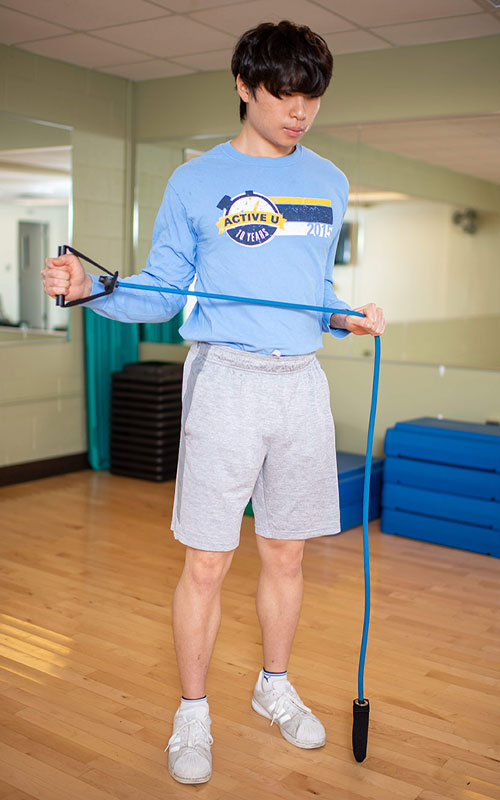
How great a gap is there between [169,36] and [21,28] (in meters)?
0.75

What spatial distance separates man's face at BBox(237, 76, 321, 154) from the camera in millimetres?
1704

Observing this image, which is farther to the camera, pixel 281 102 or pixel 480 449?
pixel 480 449

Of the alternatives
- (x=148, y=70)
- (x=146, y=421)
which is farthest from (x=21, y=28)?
(x=146, y=421)

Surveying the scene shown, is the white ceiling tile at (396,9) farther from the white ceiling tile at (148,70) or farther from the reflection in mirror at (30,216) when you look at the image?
the reflection in mirror at (30,216)

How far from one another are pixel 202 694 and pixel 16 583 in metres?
1.41

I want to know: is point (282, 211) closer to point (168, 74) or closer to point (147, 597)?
point (147, 597)

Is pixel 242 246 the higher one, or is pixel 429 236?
pixel 429 236

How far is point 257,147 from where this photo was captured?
1.80 meters

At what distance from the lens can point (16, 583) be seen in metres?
3.09

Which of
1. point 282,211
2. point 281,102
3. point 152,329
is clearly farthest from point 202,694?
point 152,329

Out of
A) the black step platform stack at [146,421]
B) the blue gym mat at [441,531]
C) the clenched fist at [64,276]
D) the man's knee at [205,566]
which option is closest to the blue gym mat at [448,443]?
the blue gym mat at [441,531]

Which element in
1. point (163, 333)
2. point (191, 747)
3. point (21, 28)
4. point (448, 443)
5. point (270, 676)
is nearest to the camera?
point (191, 747)

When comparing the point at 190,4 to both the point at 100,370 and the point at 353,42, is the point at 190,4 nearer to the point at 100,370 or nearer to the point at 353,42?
the point at 353,42

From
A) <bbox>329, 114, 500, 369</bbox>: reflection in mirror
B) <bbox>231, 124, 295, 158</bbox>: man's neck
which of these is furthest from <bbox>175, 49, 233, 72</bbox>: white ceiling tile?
<bbox>231, 124, 295, 158</bbox>: man's neck
